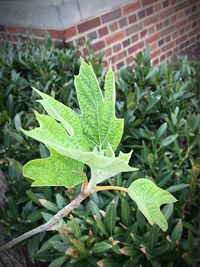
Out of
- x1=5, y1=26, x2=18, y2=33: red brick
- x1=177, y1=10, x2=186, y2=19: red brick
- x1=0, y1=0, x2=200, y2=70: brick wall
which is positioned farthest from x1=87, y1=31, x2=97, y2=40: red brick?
x1=177, y1=10, x2=186, y2=19: red brick

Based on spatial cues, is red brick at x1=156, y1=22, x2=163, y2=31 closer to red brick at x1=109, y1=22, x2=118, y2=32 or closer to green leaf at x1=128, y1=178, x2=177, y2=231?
red brick at x1=109, y1=22, x2=118, y2=32

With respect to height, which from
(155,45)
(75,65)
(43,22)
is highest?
(43,22)

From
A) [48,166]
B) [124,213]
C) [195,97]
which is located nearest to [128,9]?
[195,97]

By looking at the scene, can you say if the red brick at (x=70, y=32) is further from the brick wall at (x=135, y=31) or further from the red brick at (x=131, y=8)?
the red brick at (x=131, y=8)

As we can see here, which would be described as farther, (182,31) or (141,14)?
(182,31)

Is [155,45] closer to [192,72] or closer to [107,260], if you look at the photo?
[192,72]

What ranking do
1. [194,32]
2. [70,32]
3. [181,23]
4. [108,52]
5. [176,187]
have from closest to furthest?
[176,187] < [70,32] < [108,52] < [181,23] < [194,32]

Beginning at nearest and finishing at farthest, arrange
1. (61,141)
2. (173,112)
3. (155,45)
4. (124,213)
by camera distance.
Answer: (61,141)
(124,213)
(173,112)
(155,45)

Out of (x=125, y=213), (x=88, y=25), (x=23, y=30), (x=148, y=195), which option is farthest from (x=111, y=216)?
(x=23, y=30)

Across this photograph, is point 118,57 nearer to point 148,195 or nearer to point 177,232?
point 177,232
